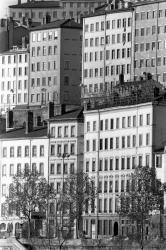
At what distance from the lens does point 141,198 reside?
122m

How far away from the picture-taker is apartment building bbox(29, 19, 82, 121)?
172 m

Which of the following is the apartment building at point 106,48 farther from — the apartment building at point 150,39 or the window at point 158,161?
the window at point 158,161

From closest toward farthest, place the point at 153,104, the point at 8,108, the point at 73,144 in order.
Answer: the point at 153,104, the point at 73,144, the point at 8,108

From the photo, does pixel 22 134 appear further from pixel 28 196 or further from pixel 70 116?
pixel 28 196

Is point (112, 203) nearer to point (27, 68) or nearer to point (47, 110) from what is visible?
point (47, 110)

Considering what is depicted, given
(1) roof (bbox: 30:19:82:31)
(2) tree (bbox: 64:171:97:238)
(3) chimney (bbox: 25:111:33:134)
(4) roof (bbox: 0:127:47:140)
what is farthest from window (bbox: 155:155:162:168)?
(1) roof (bbox: 30:19:82:31)

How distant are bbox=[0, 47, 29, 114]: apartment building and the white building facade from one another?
A: 3594 cm

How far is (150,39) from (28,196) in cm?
2769

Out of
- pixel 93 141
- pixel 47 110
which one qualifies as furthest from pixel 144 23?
pixel 93 141

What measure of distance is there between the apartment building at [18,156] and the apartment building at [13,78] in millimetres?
24428

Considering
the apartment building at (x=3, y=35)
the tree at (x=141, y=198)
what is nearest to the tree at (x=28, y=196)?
the tree at (x=141, y=198)

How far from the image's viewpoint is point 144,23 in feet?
525

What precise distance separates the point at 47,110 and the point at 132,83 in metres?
15.8

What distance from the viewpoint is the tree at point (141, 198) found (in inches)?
4751
